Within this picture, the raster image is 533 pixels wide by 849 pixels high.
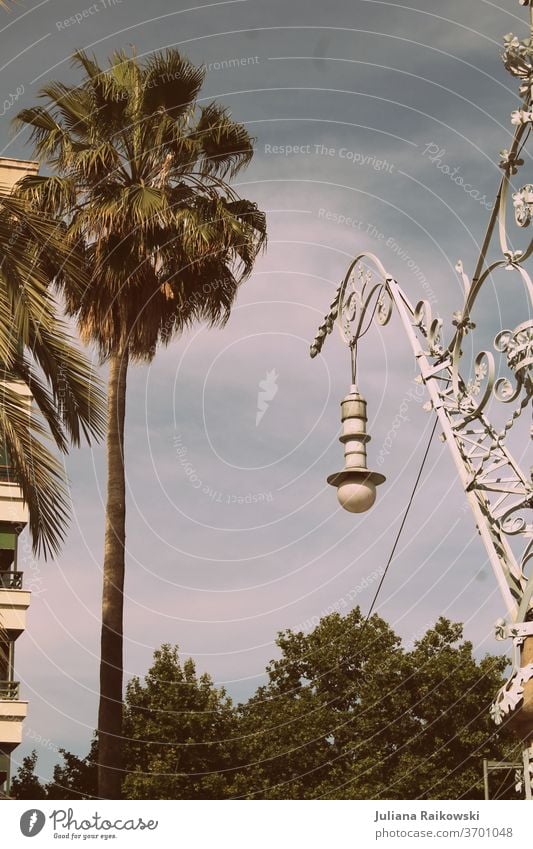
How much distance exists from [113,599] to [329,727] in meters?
18.4

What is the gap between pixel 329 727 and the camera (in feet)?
106

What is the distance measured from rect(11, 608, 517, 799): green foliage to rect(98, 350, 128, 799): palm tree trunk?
618 inches

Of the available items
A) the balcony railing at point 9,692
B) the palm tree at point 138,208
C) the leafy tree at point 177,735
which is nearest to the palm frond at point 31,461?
the palm tree at point 138,208

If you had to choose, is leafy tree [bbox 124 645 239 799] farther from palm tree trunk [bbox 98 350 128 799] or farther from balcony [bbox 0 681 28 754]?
palm tree trunk [bbox 98 350 128 799]

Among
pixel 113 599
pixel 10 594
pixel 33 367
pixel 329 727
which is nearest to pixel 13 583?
pixel 10 594

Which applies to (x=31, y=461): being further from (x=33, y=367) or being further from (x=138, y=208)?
(x=138, y=208)

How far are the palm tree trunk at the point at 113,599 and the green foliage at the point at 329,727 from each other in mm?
15687

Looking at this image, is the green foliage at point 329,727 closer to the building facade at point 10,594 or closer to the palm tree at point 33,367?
the building facade at point 10,594

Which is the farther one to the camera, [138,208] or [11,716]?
[11,716]

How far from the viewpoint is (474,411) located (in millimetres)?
7602

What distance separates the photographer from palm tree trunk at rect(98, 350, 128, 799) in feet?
46.9

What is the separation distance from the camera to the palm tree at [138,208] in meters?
16.3

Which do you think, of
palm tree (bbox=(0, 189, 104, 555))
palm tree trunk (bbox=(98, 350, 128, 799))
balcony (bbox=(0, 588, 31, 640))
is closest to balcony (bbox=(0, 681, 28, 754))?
balcony (bbox=(0, 588, 31, 640))
